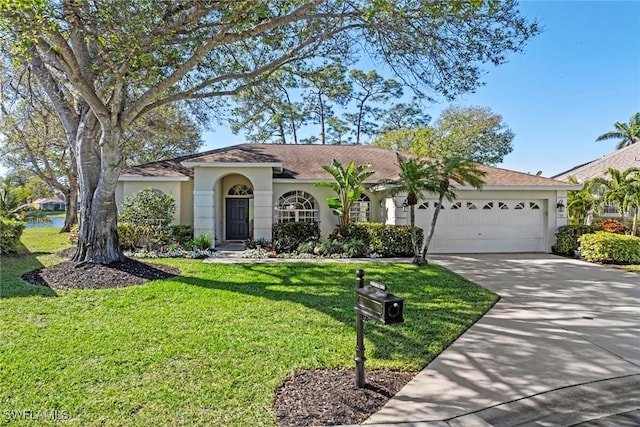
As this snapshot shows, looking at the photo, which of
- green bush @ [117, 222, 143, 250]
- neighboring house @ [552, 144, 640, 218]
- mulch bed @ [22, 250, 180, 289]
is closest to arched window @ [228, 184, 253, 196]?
green bush @ [117, 222, 143, 250]

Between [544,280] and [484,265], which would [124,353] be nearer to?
[544,280]

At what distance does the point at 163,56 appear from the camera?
9.58m

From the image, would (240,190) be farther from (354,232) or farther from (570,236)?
(570,236)

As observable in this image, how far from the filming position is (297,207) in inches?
643

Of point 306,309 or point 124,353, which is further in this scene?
point 306,309

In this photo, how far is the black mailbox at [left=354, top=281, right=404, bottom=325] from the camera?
11.5ft

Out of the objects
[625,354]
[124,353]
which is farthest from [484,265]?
[124,353]

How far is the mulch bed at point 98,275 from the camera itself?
8344 millimetres

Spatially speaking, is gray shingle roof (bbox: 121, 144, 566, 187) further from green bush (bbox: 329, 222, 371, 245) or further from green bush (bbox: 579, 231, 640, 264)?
green bush (bbox: 579, 231, 640, 264)

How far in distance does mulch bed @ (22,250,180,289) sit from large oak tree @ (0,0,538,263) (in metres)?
0.47

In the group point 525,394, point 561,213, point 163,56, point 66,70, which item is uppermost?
point 163,56

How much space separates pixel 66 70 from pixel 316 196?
9979 mm

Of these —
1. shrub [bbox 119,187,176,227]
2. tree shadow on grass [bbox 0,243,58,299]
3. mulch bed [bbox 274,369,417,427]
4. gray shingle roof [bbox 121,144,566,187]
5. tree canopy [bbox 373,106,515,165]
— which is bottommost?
mulch bed [bbox 274,369,417,427]

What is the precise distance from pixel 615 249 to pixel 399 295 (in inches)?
365
